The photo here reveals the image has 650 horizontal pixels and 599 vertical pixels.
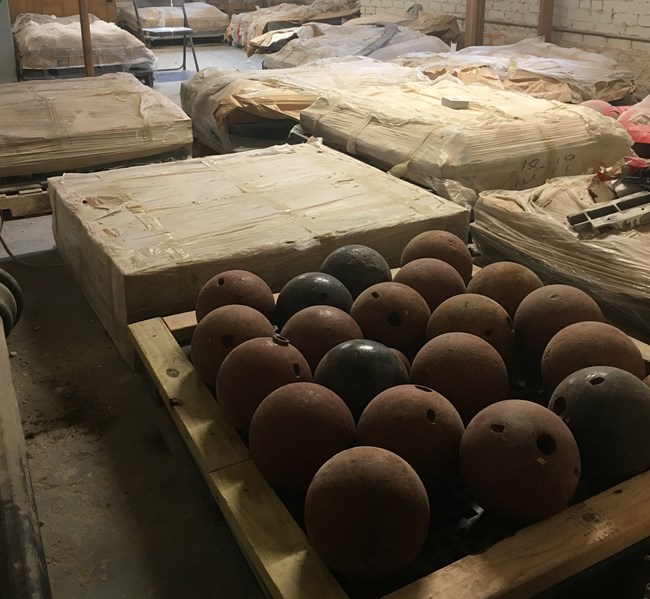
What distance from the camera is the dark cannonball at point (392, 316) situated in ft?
7.23

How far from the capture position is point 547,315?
217cm

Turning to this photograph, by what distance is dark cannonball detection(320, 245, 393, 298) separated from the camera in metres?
2.50

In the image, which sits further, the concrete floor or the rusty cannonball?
the rusty cannonball

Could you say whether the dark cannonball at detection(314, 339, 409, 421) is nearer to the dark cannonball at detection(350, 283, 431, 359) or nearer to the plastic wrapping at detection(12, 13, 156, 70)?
the dark cannonball at detection(350, 283, 431, 359)

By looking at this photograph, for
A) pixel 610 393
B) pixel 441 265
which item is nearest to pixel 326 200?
pixel 441 265

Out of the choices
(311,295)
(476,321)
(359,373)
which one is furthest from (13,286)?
(476,321)

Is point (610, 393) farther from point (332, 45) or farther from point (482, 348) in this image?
point (332, 45)

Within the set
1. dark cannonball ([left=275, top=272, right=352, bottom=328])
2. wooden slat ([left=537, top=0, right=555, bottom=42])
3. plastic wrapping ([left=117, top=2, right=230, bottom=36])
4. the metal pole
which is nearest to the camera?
dark cannonball ([left=275, top=272, right=352, bottom=328])

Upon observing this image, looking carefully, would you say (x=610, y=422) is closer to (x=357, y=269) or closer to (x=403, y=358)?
(x=403, y=358)

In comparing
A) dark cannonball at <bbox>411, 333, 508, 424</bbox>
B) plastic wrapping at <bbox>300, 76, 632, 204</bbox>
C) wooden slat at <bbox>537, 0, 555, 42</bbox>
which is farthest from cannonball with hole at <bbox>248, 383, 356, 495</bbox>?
wooden slat at <bbox>537, 0, 555, 42</bbox>

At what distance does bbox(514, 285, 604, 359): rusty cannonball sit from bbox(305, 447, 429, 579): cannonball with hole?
0.82 metres

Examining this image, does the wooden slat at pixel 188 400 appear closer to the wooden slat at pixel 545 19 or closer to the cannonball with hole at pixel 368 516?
the cannonball with hole at pixel 368 516

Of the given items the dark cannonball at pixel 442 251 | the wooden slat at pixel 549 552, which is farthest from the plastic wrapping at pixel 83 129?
the wooden slat at pixel 549 552

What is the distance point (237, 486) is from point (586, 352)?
3.30 feet
